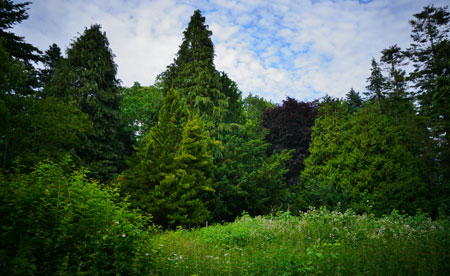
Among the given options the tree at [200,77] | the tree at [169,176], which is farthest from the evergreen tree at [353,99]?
the tree at [169,176]

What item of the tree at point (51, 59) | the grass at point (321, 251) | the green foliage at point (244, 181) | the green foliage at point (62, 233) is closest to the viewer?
the green foliage at point (62, 233)

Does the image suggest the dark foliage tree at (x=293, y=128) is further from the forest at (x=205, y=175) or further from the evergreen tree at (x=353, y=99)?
the evergreen tree at (x=353, y=99)

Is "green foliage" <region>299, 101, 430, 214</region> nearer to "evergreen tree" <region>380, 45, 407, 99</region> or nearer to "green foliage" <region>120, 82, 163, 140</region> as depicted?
"evergreen tree" <region>380, 45, 407, 99</region>

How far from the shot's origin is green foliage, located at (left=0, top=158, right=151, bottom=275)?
3184mm

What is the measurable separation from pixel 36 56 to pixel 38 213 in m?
19.4

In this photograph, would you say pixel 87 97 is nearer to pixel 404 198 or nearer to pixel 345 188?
pixel 345 188

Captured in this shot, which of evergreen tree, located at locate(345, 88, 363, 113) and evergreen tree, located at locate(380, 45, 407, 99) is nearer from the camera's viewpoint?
evergreen tree, located at locate(380, 45, 407, 99)

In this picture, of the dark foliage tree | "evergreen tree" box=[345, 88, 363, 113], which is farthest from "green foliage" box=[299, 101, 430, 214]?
"evergreen tree" box=[345, 88, 363, 113]

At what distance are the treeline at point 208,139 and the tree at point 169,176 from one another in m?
0.06

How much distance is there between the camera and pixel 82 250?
339 cm

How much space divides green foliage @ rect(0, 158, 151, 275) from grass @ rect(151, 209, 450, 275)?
636 mm

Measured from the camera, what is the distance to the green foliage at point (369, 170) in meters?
12.7

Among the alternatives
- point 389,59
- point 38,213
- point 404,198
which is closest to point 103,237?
point 38,213

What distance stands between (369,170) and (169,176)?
11351mm
